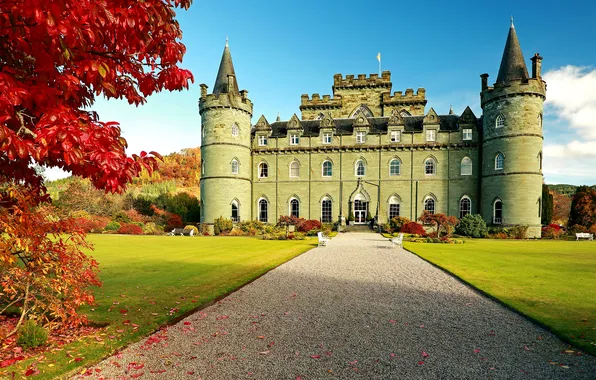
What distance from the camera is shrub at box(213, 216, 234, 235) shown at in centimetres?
3381

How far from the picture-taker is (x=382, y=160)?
3681 cm

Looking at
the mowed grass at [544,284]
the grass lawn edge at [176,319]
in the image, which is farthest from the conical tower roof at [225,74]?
the grass lawn edge at [176,319]

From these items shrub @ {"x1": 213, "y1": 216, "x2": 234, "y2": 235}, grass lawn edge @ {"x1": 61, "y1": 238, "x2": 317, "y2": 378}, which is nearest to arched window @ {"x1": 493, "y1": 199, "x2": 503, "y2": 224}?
shrub @ {"x1": 213, "y1": 216, "x2": 234, "y2": 235}

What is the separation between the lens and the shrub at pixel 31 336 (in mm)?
5008

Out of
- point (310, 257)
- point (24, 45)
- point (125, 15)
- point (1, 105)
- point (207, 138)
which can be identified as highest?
point (207, 138)

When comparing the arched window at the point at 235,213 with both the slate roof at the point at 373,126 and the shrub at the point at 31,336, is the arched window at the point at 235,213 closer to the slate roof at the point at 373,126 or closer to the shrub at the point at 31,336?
the slate roof at the point at 373,126

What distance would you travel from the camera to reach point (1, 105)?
2867 mm

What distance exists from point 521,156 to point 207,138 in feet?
98.0

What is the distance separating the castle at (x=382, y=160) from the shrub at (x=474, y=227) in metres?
2.40

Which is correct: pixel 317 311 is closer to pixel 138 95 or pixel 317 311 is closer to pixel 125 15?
pixel 138 95

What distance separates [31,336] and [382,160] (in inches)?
1366

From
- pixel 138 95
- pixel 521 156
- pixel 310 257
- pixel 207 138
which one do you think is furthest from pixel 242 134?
pixel 138 95

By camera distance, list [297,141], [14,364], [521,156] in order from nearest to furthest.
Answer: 1. [14,364]
2. [521,156]
3. [297,141]

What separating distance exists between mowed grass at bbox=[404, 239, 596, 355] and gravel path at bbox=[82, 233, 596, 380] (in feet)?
1.64
